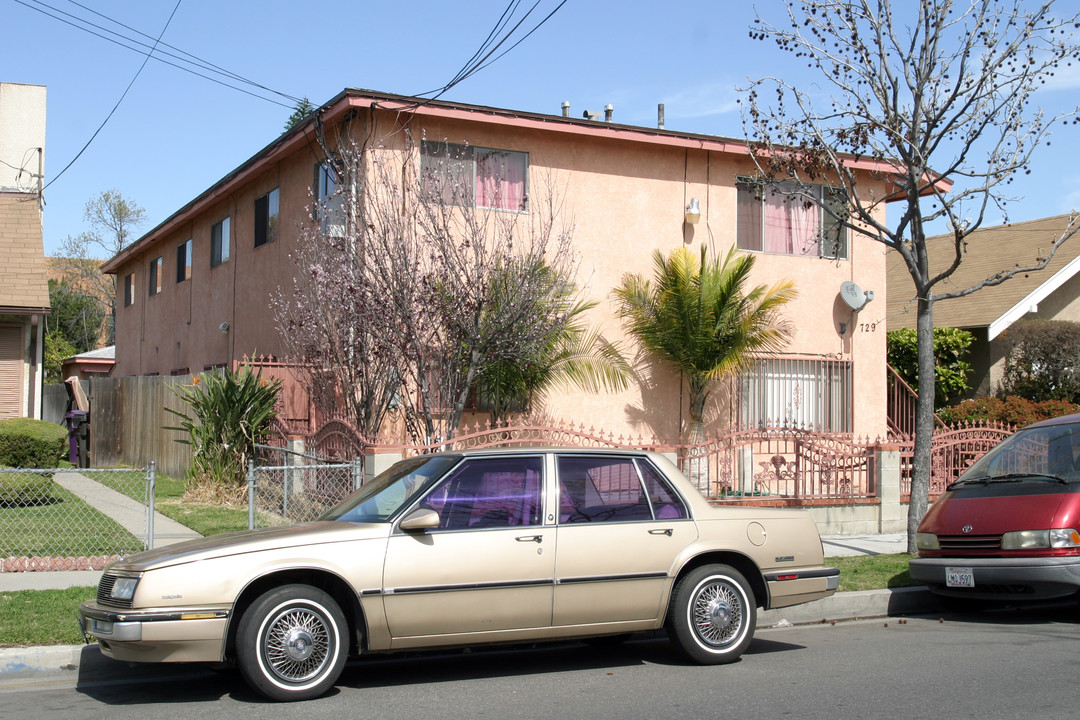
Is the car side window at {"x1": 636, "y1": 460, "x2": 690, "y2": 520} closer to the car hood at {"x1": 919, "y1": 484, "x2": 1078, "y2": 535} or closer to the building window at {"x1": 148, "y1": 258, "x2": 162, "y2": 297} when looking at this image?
the car hood at {"x1": 919, "y1": 484, "x2": 1078, "y2": 535}

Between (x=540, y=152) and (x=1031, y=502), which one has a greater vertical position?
(x=540, y=152)

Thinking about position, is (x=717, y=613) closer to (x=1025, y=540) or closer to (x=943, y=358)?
(x=1025, y=540)

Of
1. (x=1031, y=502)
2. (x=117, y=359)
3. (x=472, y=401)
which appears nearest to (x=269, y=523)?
(x=472, y=401)

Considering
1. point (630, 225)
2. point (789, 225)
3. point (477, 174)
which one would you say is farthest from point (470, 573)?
point (789, 225)

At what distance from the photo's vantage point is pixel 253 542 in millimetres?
6453

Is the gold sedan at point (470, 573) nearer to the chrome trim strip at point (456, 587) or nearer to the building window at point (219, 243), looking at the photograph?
the chrome trim strip at point (456, 587)

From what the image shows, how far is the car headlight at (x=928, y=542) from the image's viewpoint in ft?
31.6

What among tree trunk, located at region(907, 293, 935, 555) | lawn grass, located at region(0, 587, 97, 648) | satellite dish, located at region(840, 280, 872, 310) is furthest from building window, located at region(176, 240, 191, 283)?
tree trunk, located at region(907, 293, 935, 555)

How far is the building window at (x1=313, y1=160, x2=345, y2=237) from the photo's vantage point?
597 inches

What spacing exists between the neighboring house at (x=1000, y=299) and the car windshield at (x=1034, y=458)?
9.74m

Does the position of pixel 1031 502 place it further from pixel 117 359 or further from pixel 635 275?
pixel 117 359

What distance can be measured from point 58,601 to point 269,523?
4364 mm

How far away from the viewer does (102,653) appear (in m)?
6.87

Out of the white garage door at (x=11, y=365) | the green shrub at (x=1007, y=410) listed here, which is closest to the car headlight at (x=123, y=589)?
the white garage door at (x=11, y=365)
